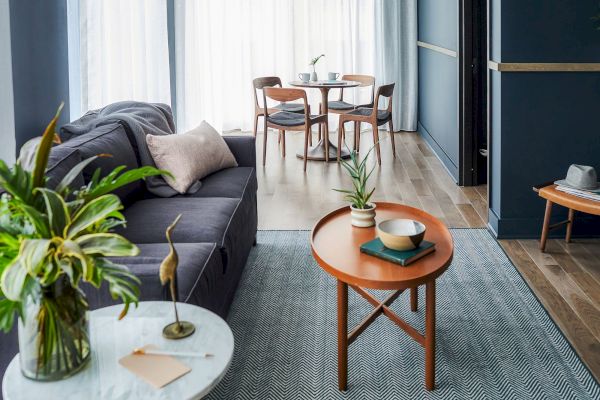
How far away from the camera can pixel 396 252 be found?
7.64ft

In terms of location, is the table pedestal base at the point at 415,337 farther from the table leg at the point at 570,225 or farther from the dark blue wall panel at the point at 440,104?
the dark blue wall panel at the point at 440,104

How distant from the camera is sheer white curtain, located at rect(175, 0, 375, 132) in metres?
7.75

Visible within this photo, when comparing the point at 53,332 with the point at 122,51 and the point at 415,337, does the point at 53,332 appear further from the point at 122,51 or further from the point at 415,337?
the point at 122,51

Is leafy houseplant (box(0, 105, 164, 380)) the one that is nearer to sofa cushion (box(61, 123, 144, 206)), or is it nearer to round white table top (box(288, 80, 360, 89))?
sofa cushion (box(61, 123, 144, 206))

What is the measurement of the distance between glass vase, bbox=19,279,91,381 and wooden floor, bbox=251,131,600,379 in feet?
5.96

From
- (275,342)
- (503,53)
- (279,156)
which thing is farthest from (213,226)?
(279,156)

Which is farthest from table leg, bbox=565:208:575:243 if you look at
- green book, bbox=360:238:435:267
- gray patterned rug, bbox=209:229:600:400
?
green book, bbox=360:238:435:267

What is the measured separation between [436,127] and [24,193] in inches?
219

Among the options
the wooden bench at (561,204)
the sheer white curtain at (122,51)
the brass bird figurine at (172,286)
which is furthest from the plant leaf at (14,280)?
the sheer white curtain at (122,51)

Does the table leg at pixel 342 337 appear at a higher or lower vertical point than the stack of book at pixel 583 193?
lower

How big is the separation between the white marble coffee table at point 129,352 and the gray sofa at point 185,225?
0.91 feet

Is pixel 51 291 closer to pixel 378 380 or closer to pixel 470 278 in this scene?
pixel 378 380

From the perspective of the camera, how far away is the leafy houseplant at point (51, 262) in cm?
132

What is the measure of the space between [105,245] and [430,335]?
50.8 inches
